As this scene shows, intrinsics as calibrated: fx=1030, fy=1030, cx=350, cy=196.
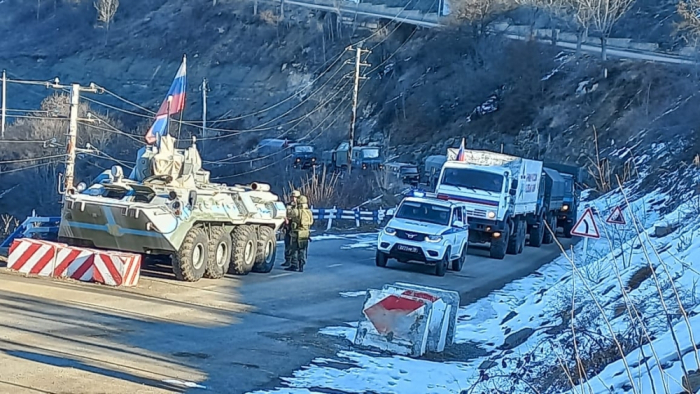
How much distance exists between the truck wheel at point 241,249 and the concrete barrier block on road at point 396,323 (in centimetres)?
673

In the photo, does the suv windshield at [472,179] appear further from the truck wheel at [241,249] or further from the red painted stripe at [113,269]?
the red painted stripe at [113,269]

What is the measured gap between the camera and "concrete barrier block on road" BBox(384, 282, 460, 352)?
13.0 metres

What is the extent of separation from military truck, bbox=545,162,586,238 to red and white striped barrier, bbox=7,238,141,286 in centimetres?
2272

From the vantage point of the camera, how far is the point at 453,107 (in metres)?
67.4

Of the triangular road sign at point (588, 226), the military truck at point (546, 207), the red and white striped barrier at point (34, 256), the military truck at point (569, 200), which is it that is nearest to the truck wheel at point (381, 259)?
the triangular road sign at point (588, 226)

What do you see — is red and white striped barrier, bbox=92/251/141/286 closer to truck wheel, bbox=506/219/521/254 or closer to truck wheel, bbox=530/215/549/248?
truck wheel, bbox=506/219/521/254

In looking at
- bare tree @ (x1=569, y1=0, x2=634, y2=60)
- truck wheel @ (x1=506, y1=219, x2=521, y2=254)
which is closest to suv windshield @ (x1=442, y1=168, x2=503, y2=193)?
truck wheel @ (x1=506, y1=219, x2=521, y2=254)

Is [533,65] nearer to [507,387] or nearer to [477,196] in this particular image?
[477,196]

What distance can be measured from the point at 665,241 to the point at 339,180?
28464mm

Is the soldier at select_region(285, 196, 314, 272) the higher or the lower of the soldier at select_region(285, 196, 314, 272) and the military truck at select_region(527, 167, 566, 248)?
the higher

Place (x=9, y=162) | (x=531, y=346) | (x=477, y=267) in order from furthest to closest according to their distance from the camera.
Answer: (x=9, y=162) < (x=477, y=267) < (x=531, y=346)

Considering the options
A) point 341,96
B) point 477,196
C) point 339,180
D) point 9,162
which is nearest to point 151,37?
point 341,96

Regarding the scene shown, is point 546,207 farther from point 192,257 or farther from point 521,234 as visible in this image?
point 192,257

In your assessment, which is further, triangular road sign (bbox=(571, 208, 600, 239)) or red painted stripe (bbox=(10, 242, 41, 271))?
triangular road sign (bbox=(571, 208, 600, 239))
